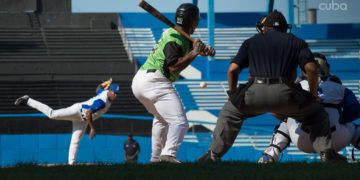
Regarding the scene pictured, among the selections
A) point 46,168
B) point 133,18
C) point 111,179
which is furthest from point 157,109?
point 133,18

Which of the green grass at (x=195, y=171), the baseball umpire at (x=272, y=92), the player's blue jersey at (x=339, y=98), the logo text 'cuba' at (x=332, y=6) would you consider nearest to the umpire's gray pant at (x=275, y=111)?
the baseball umpire at (x=272, y=92)

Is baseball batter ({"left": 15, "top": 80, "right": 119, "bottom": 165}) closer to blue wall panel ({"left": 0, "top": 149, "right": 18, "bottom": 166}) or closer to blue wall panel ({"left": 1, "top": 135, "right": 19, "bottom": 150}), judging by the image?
blue wall panel ({"left": 0, "top": 149, "right": 18, "bottom": 166})

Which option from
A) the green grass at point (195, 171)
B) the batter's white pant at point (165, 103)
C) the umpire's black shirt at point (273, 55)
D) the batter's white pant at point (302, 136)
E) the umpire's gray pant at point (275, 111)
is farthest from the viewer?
the batter's white pant at point (302, 136)

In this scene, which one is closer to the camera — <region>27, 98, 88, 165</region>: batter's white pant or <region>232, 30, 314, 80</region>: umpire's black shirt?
<region>232, 30, 314, 80</region>: umpire's black shirt

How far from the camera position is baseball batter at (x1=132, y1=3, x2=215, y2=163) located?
867cm

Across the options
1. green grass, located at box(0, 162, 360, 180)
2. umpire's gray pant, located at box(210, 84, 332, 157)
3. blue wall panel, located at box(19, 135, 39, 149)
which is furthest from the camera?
blue wall panel, located at box(19, 135, 39, 149)

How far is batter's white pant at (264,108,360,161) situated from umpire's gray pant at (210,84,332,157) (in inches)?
24.4

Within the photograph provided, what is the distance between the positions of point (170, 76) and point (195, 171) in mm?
2451

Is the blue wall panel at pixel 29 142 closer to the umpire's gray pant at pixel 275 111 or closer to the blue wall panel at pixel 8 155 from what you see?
the blue wall panel at pixel 8 155

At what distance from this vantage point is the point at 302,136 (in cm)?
874

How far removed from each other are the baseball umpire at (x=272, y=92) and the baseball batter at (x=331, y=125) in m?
0.75

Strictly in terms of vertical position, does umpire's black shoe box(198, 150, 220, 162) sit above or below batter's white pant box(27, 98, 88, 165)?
above

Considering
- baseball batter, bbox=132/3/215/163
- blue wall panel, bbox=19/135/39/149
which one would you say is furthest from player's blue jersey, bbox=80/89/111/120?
blue wall panel, bbox=19/135/39/149

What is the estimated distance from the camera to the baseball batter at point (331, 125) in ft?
29.0
